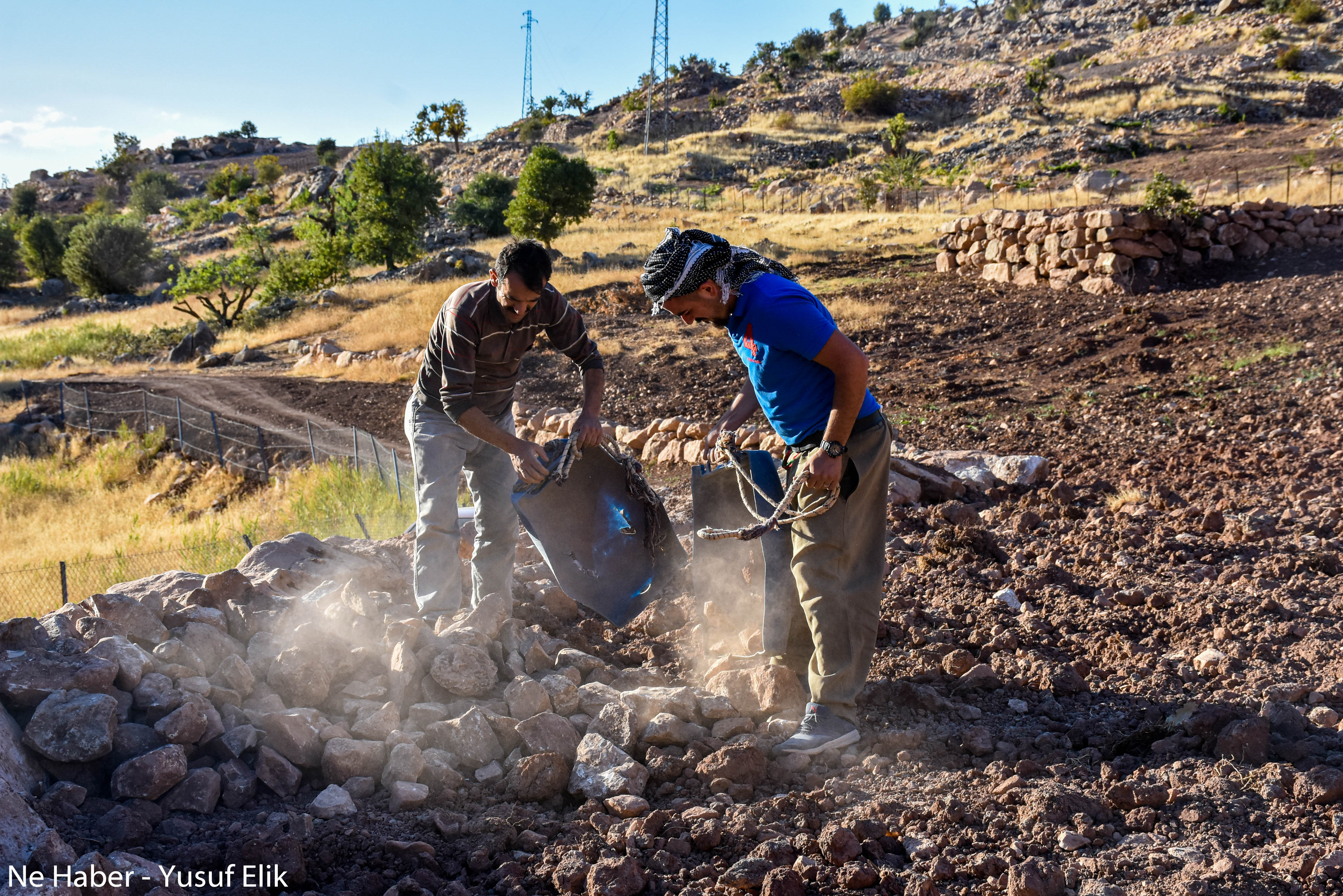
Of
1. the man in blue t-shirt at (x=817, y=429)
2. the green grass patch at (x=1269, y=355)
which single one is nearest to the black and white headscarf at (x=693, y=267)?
the man in blue t-shirt at (x=817, y=429)

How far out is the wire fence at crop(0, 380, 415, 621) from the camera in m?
7.62

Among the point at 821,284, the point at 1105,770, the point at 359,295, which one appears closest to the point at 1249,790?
the point at 1105,770

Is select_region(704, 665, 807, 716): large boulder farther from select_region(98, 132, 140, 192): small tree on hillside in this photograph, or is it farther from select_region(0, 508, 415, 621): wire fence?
select_region(98, 132, 140, 192): small tree on hillside

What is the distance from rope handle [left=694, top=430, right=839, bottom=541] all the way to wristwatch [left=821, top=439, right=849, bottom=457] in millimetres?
51

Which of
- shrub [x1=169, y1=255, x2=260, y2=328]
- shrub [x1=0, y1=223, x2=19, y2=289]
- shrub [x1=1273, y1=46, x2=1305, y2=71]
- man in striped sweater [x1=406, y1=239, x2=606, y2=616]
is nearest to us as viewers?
man in striped sweater [x1=406, y1=239, x2=606, y2=616]

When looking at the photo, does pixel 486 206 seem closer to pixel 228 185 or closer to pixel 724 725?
pixel 724 725

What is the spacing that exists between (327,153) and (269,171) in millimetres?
5541

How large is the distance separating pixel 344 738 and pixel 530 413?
8027 millimetres

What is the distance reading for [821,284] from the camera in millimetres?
17391

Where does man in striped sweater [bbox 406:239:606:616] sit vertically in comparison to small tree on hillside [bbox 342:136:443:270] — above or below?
below

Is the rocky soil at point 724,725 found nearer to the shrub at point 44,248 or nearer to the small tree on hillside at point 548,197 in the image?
the small tree on hillside at point 548,197

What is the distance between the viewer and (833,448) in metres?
2.81

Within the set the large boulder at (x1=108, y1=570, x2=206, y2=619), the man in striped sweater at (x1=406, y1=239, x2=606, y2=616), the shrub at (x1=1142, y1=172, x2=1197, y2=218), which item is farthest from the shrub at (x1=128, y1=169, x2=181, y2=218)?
the man in striped sweater at (x1=406, y1=239, x2=606, y2=616)

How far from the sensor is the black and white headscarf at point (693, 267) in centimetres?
286
